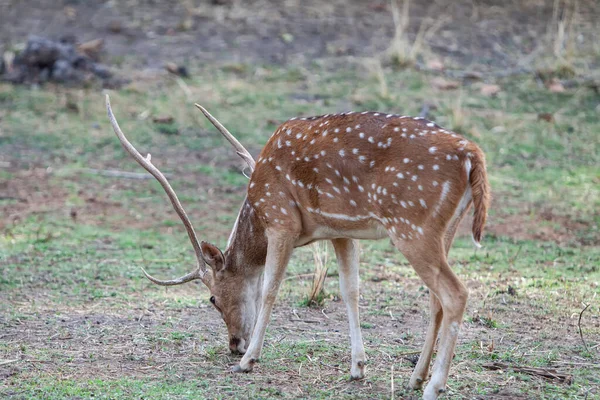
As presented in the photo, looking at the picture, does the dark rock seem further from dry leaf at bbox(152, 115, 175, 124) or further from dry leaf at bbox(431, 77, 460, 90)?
dry leaf at bbox(431, 77, 460, 90)

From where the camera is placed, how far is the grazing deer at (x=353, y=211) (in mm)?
4680

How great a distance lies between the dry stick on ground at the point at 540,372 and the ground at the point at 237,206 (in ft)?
0.15

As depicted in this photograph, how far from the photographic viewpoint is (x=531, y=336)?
602 cm

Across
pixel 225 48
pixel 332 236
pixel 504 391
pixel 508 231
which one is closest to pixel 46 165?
pixel 225 48

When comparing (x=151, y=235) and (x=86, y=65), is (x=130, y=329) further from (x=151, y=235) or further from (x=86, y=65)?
(x=86, y=65)

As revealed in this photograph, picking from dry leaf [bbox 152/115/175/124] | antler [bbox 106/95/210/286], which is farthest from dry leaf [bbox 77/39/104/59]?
antler [bbox 106/95/210/286]

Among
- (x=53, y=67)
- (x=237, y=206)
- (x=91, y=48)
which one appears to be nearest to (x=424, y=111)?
(x=237, y=206)

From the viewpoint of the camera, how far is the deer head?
5762 millimetres

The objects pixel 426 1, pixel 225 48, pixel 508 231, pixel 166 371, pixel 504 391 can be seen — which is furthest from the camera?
pixel 426 1

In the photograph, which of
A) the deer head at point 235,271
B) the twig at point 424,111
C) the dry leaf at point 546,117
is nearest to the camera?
the deer head at point 235,271

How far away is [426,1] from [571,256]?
823 cm

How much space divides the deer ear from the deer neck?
0.17 ft

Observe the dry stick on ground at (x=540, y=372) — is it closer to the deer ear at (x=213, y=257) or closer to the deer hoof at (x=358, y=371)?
the deer hoof at (x=358, y=371)

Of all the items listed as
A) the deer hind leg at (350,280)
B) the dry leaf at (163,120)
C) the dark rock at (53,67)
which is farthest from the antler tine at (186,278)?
the dark rock at (53,67)
